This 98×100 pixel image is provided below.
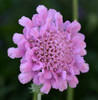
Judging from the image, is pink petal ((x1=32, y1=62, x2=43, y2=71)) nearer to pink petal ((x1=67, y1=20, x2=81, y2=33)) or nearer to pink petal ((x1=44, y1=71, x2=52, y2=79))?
pink petal ((x1=44, y1=71, x2=52, y2=79))

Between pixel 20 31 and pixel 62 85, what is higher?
pixel 20 31

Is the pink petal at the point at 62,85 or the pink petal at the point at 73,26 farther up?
the pink petal at the point at 73,26

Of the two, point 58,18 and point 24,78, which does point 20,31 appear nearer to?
point 58,18

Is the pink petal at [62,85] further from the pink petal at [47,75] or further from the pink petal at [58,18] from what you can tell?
the pink petal at [58,18]

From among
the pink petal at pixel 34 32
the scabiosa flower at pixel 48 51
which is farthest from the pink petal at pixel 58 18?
the pink petal at pixel 34 32

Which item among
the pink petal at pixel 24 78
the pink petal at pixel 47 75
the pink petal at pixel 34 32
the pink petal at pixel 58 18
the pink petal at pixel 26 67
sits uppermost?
the pink petal at pixel 58 18

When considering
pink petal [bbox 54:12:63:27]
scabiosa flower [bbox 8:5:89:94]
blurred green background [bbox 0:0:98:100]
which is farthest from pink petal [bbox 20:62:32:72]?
blurred green background [bbox 0:0:98:100]

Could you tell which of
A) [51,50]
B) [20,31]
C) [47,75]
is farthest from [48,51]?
[20,31]
